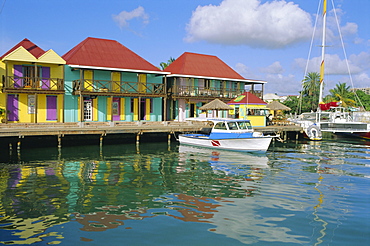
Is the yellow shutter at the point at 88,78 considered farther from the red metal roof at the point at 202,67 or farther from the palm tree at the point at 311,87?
the palm tree at the point at 311,87

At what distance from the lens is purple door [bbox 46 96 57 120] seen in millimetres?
28688

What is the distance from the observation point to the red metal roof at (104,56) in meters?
30.3

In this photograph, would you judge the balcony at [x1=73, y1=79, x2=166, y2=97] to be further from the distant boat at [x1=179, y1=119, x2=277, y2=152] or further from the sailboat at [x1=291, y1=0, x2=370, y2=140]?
the sailboat at [x1=291, y1=0, x2=370, y2=140]

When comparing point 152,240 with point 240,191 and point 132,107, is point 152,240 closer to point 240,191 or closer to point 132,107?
point 240,191

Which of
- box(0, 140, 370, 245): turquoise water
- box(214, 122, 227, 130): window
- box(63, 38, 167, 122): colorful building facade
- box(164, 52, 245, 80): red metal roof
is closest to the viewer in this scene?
box(0, 140, 370, 245): turquoise water

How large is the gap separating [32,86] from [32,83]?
246mm

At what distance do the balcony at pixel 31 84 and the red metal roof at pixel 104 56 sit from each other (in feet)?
7.53

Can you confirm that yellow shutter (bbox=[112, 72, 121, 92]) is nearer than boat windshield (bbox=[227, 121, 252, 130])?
No

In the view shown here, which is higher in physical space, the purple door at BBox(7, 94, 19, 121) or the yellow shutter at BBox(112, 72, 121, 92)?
the yellow shutter at BBox(112, 72, 121, 92)

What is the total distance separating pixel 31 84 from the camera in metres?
27.1

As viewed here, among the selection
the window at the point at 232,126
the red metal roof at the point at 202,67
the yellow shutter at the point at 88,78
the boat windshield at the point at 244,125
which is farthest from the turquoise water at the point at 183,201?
the red metal roof at the point at 202,67

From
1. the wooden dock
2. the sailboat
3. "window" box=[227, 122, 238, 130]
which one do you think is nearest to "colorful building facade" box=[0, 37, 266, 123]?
the wooden dock

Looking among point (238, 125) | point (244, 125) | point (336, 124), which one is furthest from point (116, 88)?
point (336, 124)

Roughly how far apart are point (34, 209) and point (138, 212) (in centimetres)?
318
